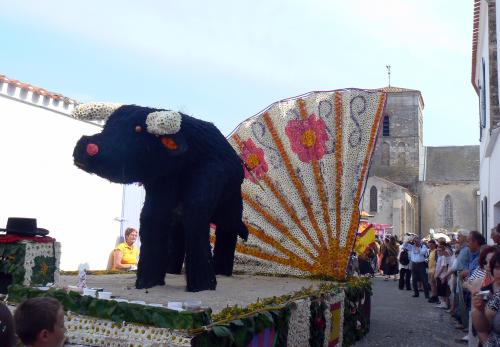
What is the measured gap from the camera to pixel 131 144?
4.98 meters

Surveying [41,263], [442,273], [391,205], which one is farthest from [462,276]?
[391,205]

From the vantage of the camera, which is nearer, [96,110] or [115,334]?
[115,334]

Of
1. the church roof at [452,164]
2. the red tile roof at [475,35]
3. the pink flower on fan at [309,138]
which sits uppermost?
the church roof at [452,164]

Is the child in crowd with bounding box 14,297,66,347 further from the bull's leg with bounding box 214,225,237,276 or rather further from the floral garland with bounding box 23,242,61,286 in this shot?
the bull's leg with bounding box 214,225,237,276

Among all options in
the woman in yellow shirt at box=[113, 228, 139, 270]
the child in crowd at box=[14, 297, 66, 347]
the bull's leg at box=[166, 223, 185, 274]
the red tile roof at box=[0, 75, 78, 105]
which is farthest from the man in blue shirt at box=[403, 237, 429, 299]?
the child in crowd at box=[14, 297, 66, 347]

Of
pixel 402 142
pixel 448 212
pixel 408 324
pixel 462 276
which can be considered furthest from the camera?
pixel 402 142

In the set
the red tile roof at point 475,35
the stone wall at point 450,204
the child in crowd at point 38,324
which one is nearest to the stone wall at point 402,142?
the stone wall at point 450,204

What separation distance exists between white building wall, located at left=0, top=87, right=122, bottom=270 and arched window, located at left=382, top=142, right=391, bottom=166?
4167 centimetres

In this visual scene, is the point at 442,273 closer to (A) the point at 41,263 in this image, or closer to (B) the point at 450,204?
(A) the point at 41,263

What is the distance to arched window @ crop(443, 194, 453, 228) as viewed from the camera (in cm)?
4728

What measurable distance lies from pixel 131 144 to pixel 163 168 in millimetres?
382

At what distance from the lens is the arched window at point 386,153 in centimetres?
5103

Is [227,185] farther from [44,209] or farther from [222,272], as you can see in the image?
[44,209]

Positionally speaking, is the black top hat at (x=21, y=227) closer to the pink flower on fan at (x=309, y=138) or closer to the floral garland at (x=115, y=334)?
the floral garland at (x=115, y=334)
